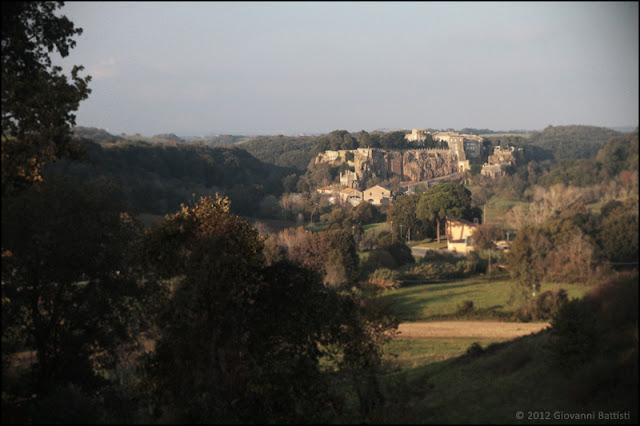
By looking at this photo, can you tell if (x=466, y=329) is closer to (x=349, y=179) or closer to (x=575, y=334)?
(x=575, y=334)

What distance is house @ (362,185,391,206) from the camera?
80.9ft

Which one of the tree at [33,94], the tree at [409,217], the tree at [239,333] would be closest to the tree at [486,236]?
the tree at [409,217]

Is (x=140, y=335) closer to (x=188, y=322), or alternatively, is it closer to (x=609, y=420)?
(x=188, y=322)

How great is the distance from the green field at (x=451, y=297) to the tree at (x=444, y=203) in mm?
2506

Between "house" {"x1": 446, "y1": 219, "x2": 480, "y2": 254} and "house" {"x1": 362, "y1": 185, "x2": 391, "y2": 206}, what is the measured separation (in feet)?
14.2

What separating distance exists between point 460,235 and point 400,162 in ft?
25.8

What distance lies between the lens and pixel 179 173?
41969mm

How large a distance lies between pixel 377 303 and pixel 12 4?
674 cm

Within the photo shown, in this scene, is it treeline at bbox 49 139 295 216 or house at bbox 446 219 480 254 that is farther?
treeline at bbox 49 139 295 216

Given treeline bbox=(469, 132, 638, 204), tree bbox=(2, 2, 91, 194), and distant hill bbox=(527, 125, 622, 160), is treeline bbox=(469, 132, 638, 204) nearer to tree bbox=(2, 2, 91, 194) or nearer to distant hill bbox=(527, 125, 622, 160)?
distant hill bbox=(527, 125, 622, 160)

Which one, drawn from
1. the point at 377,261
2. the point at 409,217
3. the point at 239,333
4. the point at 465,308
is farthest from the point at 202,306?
the point at 377,261

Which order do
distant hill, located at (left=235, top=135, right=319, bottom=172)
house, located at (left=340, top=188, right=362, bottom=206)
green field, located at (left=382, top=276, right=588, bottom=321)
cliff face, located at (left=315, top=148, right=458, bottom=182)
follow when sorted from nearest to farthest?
1. green field, located at (left=382, top=276, right=588, bottom=321)
2. cliff face, located at (left=315, top=148, right=458, bottom=182)
3. house, located at (left=340, top=188, right=362, bottom=206)
4. distant hill, located at (left=235, top=135, right=319, bottom=172)

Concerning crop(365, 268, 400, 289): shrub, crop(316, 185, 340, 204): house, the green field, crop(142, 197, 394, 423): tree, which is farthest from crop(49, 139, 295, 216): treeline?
crop(142, 197, 394, 423): tree

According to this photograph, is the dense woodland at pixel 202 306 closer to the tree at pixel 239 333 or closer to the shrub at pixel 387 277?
the tree at pixel 239 333
